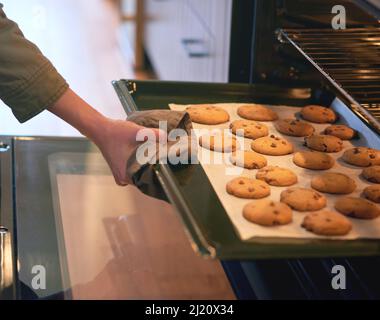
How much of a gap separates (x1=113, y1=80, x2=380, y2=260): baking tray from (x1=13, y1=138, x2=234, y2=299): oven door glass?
0.48ft

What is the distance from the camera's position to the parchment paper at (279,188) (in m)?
0.95

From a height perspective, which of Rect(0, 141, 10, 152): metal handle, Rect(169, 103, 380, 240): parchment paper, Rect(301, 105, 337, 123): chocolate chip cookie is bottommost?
Rect(0, 141, 10, 152): metal handle

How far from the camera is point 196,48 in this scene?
89.6 inches

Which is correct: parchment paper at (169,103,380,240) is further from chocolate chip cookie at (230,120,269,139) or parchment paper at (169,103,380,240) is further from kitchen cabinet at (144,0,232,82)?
kitchen cabinet at (144,0,232,82)

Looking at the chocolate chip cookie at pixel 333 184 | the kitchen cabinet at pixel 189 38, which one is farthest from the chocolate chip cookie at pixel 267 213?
the kitchen cabinet at pixel 189 38

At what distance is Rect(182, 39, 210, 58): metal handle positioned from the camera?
209cm

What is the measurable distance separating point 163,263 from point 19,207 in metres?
0.27

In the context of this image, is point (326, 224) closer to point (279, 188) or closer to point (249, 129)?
point (279, 188)

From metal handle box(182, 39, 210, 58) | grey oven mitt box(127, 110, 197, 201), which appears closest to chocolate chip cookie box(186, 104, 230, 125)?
grey oven mitt box(127, 110, 197, 201)

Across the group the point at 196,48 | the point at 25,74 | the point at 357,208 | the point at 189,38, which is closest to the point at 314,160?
the point at 357,208

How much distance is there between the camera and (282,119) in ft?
4.45

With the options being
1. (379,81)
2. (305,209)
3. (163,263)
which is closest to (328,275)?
(305,209)
